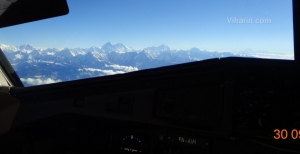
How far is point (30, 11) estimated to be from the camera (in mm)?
2137

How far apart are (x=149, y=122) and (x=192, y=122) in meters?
0.31

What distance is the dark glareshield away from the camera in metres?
2.06

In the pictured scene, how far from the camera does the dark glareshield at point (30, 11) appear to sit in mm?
2061

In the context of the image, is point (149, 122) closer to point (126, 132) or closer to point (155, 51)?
point (126, 132)

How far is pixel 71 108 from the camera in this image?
2.00m
